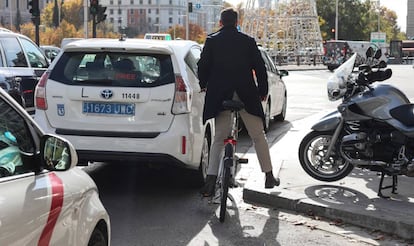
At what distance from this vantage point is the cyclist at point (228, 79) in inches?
233

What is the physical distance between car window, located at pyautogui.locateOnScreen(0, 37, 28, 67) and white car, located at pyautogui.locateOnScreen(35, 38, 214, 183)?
12.5 ft

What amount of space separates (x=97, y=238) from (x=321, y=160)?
4.10 m

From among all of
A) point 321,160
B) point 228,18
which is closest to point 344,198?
point 321,160

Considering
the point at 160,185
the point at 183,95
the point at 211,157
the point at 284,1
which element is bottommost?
the point at 160,185

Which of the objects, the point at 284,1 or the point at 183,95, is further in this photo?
the point at 284,1

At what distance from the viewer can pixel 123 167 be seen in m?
8.23

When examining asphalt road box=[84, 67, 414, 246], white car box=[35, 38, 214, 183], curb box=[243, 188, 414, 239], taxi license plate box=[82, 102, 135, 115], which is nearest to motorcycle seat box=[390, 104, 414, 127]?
curb box=[243, 188, 414, 239]

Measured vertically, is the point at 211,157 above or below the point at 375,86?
below

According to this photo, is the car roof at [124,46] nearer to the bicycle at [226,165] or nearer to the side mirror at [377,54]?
the bicycle at [226,165]

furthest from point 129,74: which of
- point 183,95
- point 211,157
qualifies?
point 211,157

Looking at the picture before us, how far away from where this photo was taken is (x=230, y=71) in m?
5.92

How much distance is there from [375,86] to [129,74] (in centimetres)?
265

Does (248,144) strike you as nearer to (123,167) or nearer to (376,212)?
(123,167)

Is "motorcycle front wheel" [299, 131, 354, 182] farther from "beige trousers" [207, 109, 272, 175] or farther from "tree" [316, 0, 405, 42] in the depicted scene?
"tree" [316, 0, 405, 42]
